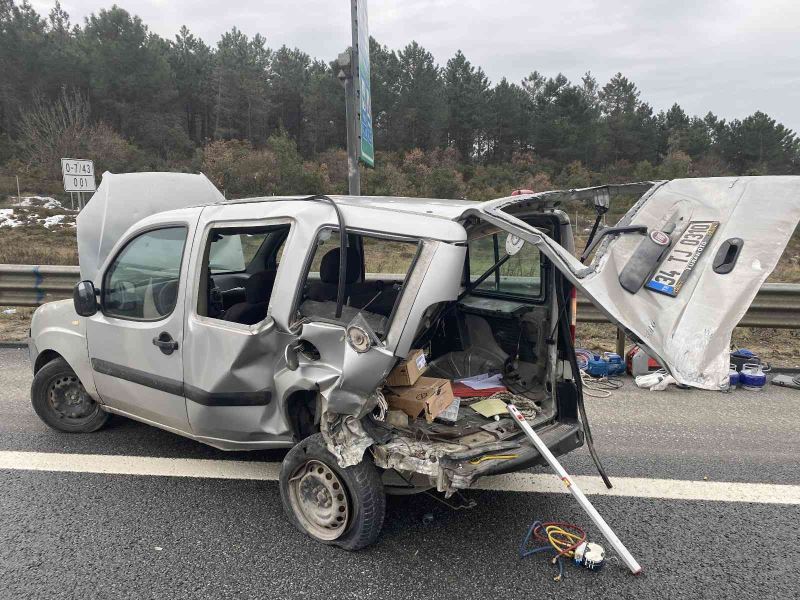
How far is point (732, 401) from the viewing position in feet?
16.6

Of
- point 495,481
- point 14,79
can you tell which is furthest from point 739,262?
point 14,79

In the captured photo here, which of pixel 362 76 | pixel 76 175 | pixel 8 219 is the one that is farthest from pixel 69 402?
pixel 8 219

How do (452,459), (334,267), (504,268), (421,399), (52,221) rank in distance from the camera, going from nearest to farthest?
1. (452,459)
2. (421,399)
3. (334,267)
4. (504,268)
5. (52,221)

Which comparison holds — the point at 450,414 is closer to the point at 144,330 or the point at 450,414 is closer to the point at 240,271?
the point at 144,330

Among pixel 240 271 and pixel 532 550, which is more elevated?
pixel 240 271

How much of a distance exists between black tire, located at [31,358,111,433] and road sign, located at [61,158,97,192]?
36.8 feet

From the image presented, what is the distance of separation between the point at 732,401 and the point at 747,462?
1374 mm

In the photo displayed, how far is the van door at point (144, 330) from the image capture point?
11.3 ft

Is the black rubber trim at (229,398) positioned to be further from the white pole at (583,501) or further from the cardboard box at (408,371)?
the white pole at (583,501)

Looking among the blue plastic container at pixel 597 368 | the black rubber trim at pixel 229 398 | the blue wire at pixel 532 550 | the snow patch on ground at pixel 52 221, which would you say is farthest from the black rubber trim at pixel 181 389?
the snow patch on ground at pixel 52 221

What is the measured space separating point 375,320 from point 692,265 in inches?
Result: 61.8

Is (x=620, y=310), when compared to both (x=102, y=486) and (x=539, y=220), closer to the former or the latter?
(x=539, y=220)

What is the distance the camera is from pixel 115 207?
4359 millimetres

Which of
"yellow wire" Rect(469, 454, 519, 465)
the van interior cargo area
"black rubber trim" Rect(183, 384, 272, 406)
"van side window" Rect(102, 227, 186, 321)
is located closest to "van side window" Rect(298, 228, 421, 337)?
the van interior cargo area
